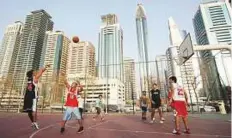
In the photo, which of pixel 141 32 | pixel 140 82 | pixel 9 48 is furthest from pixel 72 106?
pixel 141 32

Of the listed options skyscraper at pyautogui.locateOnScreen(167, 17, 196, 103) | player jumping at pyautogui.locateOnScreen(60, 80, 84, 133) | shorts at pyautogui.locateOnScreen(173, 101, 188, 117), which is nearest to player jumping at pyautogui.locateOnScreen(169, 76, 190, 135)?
shorts at pyautogui.locateOnScreen(173, 101, 188, 117)

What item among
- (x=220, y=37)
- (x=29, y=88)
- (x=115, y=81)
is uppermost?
(x=220, y=37)

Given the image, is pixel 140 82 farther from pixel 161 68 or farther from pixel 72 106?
pixel 72 106

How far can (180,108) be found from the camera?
19.6ft

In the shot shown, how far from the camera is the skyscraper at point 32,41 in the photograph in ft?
394

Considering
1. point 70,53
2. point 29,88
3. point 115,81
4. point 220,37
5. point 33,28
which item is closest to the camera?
point 29,88

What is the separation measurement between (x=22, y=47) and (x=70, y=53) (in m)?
33.4

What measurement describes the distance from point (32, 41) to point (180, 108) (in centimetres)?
13727

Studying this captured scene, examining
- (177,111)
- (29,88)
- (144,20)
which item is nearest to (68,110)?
(29,88)

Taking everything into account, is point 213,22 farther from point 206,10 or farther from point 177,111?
point 177,111

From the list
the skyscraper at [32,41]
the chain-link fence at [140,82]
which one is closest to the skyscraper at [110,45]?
the skyscraper at [32,41]

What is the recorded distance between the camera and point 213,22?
11244cm

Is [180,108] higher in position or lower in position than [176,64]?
lower

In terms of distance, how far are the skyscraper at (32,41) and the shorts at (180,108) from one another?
114153 mm
